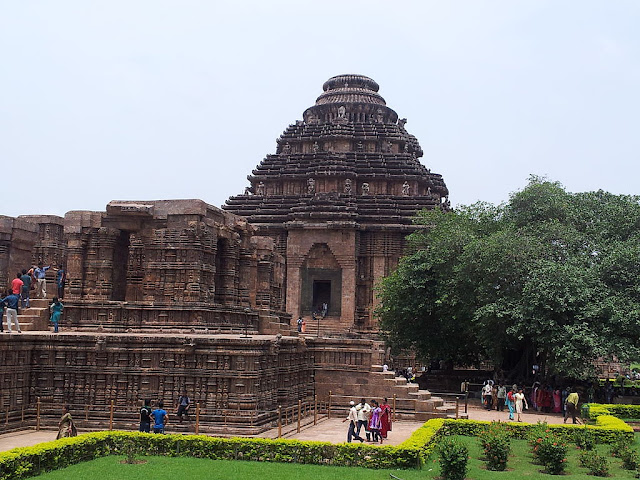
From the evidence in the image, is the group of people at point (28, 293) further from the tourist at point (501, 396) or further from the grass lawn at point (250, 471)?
the tourist at point (501, 396)

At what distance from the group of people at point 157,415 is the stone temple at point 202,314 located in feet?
1.18

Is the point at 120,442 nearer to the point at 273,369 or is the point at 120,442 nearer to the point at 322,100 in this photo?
the point at 273,369

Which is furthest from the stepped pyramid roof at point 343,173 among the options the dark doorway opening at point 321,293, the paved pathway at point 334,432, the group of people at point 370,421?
the group of people at point 370,421

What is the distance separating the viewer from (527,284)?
1017 inches

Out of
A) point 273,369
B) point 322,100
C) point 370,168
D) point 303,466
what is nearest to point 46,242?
point 273,369

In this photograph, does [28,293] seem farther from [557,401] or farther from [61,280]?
[557,401]

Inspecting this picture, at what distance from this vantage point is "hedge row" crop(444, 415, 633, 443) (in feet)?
61.3

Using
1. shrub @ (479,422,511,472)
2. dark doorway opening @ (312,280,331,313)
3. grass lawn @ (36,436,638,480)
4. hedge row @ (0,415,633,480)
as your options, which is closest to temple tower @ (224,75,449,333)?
dark doorway opening @ (312,280,331,313)

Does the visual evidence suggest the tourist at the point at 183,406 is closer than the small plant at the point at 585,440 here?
No

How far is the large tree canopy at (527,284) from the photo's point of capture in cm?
2503

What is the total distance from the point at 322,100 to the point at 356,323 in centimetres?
1601

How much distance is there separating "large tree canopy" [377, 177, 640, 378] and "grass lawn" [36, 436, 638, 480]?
9.63 m

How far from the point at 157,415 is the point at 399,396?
917 cm

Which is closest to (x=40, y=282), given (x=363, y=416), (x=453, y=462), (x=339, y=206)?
(x=363, y=416)
